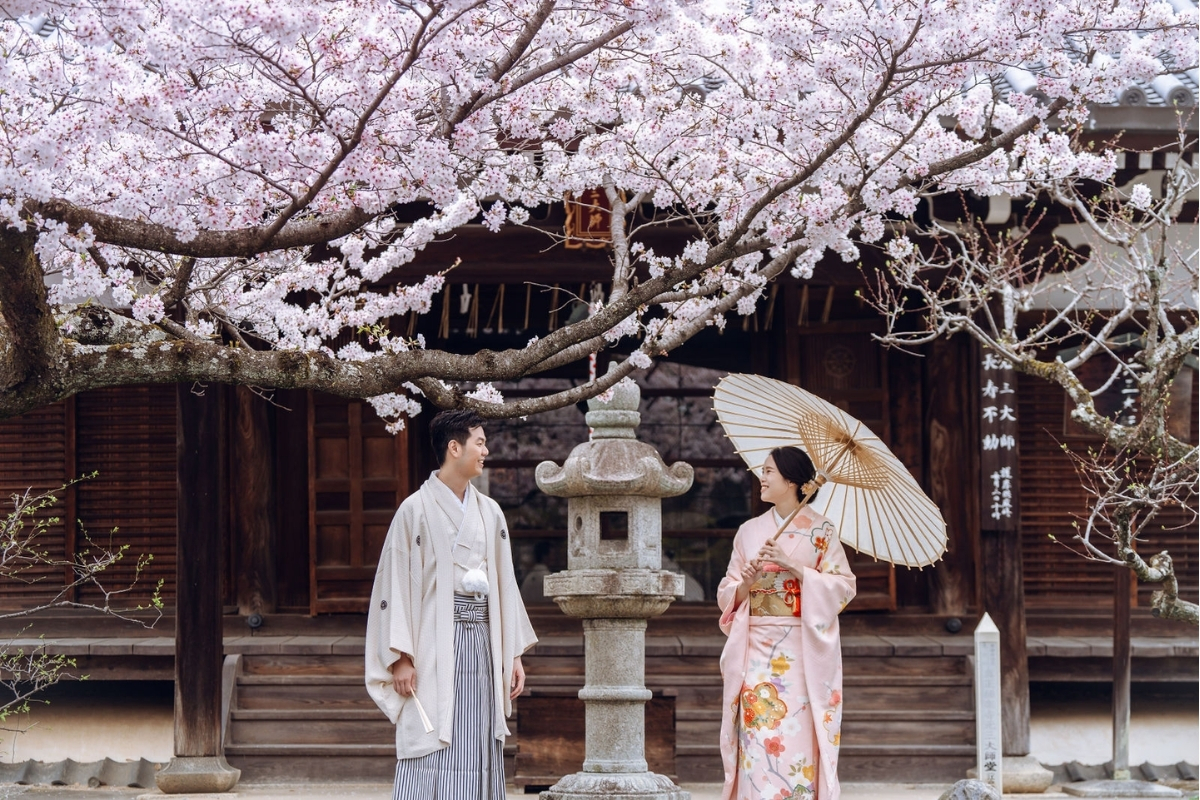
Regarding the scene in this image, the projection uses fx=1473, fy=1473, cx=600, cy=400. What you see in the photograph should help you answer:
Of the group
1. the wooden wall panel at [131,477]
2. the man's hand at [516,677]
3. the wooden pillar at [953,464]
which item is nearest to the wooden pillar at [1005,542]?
the wooden pillar at [953,464]

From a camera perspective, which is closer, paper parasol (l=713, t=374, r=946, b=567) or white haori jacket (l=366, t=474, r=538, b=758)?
white haori jacket (l=366, t=474, r=538, b=758)

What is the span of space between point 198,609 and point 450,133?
5155 millimetres

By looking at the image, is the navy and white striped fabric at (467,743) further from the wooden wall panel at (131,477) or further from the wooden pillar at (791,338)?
the wooden wall panel at (131,477)

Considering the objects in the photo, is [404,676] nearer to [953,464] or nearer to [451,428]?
[451,428]

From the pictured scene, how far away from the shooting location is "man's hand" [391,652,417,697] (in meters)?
5.27

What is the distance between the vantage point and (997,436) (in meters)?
9.90

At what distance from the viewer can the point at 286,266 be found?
23.1 ft

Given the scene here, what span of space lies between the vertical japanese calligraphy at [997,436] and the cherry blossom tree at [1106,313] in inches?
11.1

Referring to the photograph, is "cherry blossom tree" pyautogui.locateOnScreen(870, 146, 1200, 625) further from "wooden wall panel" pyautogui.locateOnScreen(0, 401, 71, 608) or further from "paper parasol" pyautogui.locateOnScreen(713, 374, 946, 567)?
"wooden wall panel" pyautogui.locateOnScreen(0, 401, 71, 608)

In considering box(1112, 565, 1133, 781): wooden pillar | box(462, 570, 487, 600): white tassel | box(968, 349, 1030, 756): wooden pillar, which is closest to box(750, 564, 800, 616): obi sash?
box(462, 570, 487, 600): white tassel

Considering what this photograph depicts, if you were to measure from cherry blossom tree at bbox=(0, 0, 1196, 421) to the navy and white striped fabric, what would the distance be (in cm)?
91

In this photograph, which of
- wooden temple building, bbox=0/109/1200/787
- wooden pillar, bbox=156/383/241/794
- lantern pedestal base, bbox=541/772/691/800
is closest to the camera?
lantern pedestal base, bbox=541/772/691/800

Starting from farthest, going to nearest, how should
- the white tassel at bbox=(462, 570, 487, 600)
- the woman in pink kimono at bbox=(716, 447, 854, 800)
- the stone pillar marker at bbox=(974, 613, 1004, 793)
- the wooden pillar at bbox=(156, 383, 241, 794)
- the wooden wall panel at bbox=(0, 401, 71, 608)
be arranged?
the wooden wall panel at bbox=(0, 401, 71, 608) < the wooden pillar at bbox=(156, 383, 241, 794) < the stone pillar marker at bbox=(974, 613, 1004, 793) < the woman in pink kimono at bbox=(716, 447, 854, 800) < the white tassel at bbox=(462, 570, 487, 600)

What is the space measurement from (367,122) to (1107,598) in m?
8.35
